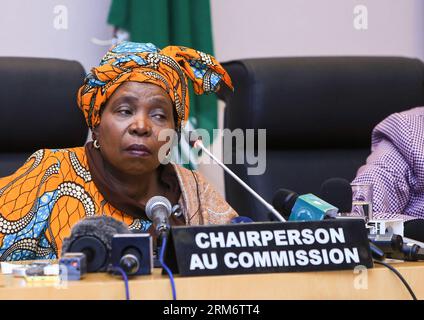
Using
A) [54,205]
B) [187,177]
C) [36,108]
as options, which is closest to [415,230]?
[187,177]

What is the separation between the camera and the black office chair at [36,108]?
221cm

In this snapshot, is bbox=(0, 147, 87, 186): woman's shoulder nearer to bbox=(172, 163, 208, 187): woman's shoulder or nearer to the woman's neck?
the woman's neck

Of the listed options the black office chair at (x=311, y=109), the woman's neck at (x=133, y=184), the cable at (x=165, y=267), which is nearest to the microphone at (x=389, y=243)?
the cable at (x=165, y=267)

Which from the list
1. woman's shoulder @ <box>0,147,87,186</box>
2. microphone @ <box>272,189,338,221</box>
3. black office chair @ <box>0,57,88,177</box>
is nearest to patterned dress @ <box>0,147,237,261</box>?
woman's shoulder @ <box>0,147,87,186</box>

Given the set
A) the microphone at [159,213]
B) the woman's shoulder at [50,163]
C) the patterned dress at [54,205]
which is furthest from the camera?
the woman's shoulder at [50,163]

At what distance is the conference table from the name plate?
16 mm

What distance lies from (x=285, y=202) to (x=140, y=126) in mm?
547

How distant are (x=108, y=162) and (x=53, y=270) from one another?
796mm

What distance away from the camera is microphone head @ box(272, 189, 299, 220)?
4.64ft

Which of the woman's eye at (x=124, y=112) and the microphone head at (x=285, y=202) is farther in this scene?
the woman's eye at (x=124, y=112)

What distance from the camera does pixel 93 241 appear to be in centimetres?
117

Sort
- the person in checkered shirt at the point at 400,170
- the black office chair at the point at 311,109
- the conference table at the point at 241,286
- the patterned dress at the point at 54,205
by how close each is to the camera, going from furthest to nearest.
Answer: the black office chair at the point at 311,109, the person in checkered shirt at the point at 400,170, the patterned dress at the point at 54,205, the conference table at the point at 241,286

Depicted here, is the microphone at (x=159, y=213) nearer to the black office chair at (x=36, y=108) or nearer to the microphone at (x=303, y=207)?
the microphone at (x=303, y=207)
